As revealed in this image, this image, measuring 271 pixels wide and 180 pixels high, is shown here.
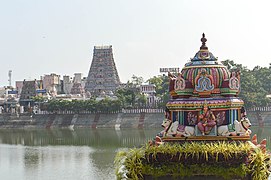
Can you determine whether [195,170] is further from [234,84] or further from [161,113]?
[161,113]

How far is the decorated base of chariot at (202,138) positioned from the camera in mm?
7242

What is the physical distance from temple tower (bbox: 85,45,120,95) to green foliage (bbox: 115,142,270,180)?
71.9 metres

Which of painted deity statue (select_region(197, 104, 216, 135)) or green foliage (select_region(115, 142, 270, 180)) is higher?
painted deity statue (select_region(197, 104, 216, 135))

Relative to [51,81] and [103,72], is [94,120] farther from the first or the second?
[51,81]

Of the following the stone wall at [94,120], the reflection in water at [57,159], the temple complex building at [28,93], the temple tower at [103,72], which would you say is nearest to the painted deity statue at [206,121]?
the reflection in water at [57,159]

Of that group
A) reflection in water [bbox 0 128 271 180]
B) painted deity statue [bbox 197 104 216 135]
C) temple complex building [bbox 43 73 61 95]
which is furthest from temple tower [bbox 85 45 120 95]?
painted deity statue [bbox 197 104 216 135]

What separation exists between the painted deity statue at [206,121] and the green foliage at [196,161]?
18.3 inches

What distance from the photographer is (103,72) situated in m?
80.1

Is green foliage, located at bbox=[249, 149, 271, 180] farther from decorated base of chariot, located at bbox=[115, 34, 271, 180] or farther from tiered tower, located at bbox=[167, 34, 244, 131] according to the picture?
tiered tower, located at bbox=[167, 34, 244, 131]

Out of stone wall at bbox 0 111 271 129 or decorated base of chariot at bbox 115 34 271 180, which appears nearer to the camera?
decorated base of chariot at bbox 115 34 271 180

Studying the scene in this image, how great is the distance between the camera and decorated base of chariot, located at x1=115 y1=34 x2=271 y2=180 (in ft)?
23.8

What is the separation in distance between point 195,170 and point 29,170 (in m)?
19.5

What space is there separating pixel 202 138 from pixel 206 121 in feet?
0.83

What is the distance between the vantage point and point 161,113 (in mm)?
56031
